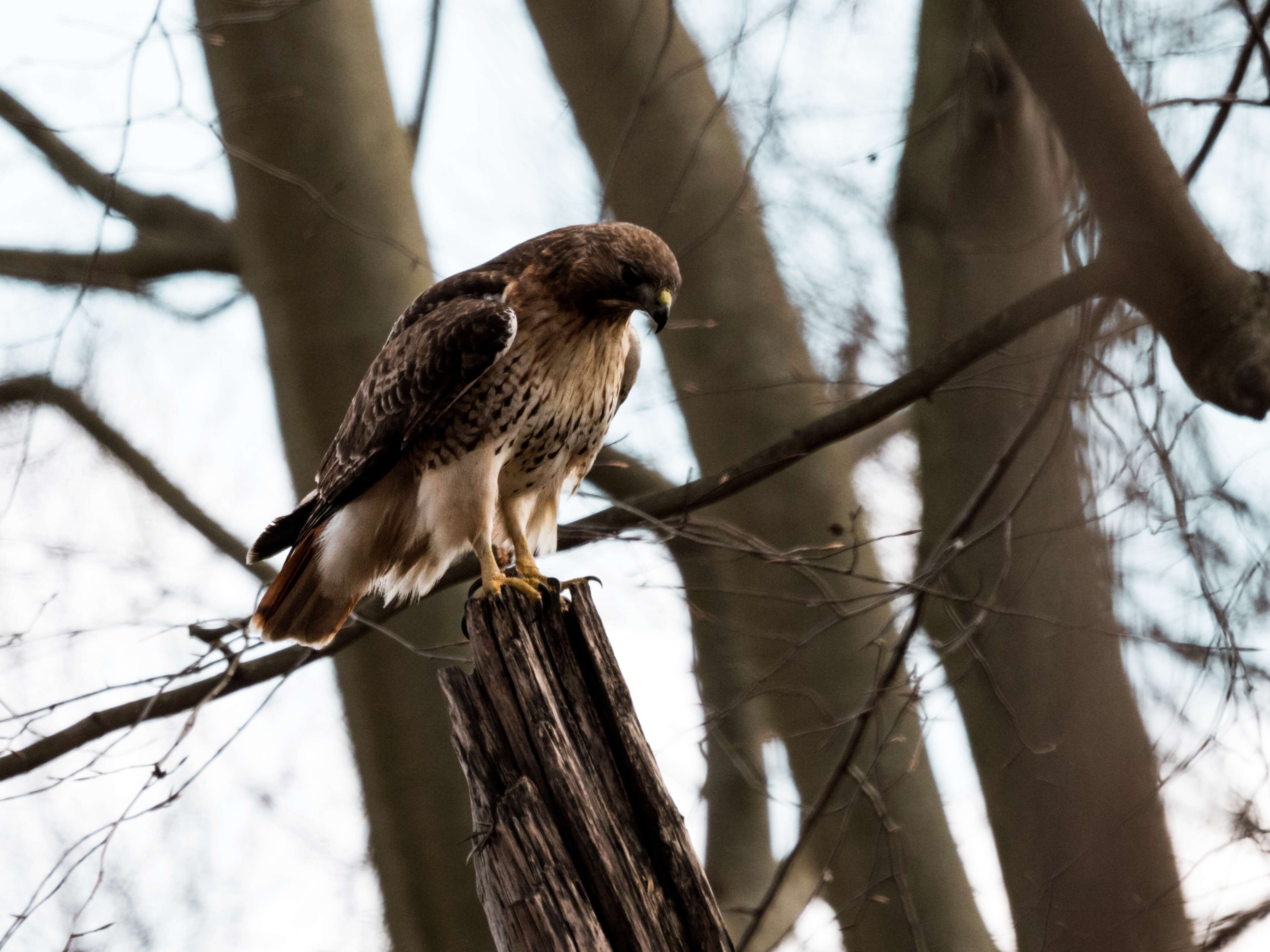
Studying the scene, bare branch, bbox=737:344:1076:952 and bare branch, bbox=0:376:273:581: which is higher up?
bare branch, bbox=0:376:273:581

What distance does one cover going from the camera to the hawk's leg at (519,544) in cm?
334

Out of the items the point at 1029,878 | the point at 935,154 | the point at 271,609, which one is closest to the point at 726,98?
the point at 935,154

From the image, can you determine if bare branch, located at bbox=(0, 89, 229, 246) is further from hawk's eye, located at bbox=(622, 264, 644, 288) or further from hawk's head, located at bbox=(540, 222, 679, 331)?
hawk's eye, located at bbox=(622, 264, 644, 288)

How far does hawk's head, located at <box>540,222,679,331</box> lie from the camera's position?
3236 millimetres

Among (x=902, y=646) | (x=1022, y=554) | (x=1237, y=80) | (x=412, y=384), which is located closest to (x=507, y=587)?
(x=412, y=384)

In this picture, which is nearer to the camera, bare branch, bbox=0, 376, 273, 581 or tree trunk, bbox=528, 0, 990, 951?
tree trunk, bbox=528, 0, 990, 951

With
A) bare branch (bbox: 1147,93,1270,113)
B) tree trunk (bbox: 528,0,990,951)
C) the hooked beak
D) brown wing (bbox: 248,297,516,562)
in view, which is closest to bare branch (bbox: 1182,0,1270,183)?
bare branch (bbox: 1147,93,1270,113)

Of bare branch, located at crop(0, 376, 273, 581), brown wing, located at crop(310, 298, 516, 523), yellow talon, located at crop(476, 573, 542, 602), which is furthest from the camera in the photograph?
bare branch, located at crop(0, 376, 273, 581)

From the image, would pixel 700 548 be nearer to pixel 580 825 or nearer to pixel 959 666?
pixel 959 666

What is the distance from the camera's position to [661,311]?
10.6 ft

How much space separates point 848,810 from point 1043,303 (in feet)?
4.89

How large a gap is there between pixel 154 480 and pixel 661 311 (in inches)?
111

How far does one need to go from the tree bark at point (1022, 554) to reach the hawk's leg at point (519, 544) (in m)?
1.19

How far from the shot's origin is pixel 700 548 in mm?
4258
